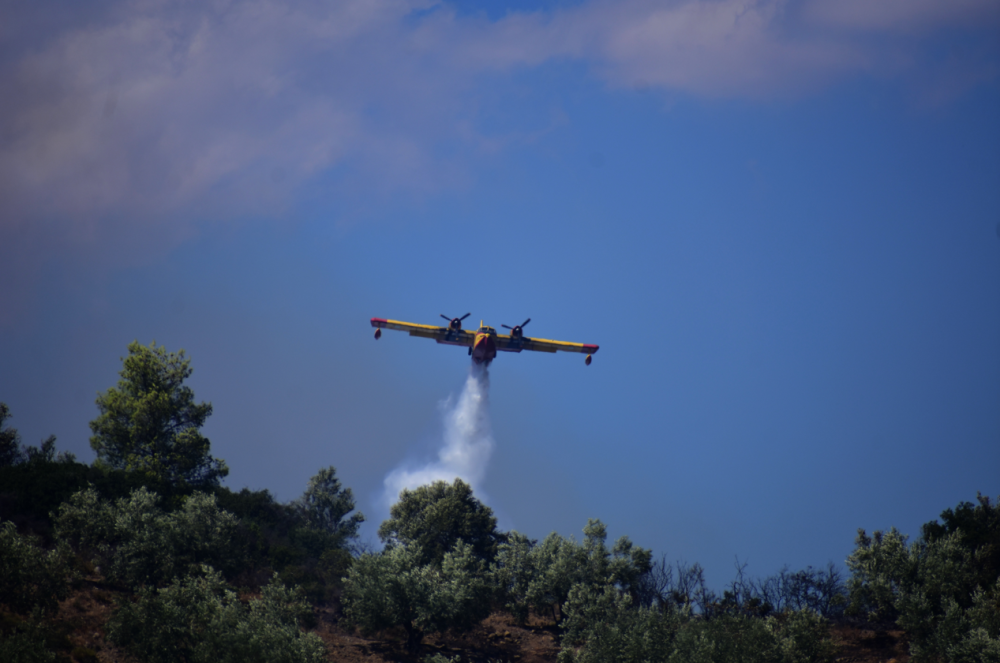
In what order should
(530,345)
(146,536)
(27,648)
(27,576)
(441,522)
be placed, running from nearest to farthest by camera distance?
(27,648)
(27,576)
(146,536)
(441,522)
(530,345)

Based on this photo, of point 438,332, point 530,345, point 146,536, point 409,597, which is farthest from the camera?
point 530,345

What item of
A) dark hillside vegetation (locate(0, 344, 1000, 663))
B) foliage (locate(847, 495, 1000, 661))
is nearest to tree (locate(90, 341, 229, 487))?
dark hillside vegetation (locate(0, 344, 1000, 663))

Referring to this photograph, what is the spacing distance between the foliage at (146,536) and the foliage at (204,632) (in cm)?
658

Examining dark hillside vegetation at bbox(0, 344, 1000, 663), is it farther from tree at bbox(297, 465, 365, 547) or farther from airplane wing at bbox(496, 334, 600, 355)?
airplane wing at bbox(496, 334, 600, 355)

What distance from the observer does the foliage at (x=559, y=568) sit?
52.4 m

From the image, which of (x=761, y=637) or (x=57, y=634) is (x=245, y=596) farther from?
(x=761, y=637)

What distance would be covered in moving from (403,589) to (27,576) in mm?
18415

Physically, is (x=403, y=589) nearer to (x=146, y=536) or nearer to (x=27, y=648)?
(x=146, y=536)

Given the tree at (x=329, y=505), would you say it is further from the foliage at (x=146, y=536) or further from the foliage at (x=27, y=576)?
the foliage at (x=27, y=576)

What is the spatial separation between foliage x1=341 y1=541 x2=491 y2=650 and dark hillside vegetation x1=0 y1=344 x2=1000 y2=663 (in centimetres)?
11

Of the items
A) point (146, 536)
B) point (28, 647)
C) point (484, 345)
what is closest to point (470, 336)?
point (484, 345)

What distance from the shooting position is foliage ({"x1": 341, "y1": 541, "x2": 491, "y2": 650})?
154 feet

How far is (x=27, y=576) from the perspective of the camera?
126ft

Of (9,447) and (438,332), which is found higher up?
(438,332)
